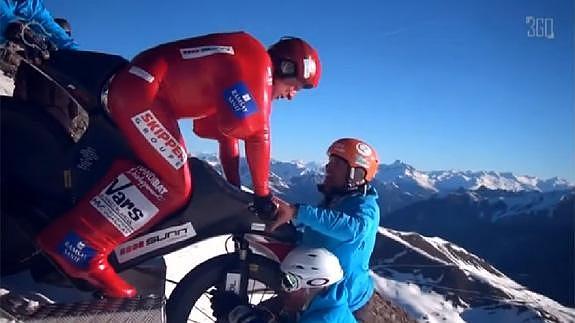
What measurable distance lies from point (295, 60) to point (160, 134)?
50.9 inches

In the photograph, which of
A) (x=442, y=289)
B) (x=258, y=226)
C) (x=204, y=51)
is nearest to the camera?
(x=204, y=51)

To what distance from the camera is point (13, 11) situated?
16.9 ft

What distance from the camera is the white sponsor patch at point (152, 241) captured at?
434 centimetres

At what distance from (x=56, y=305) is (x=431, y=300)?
87.8 meters

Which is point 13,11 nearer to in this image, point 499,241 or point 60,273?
point 60,273

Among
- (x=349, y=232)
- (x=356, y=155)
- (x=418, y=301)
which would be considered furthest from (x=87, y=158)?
(x=418, y=301)

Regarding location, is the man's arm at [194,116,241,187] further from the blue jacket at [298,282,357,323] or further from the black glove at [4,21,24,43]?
the black glove at [4,21,24,43]

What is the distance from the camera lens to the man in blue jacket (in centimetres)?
488

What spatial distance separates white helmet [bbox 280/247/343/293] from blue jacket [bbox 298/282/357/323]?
222 mm

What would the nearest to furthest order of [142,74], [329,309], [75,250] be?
[75,250]
[142,74]
[329,309]

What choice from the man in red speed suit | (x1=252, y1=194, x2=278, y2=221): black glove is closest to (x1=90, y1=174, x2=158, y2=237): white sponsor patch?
the man in red speed suit

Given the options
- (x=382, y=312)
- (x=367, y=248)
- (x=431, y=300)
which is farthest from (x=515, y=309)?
(x=367, y=248)

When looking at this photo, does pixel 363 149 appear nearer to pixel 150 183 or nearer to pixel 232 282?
pixel 232 282

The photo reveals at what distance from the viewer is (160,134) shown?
4.07m
